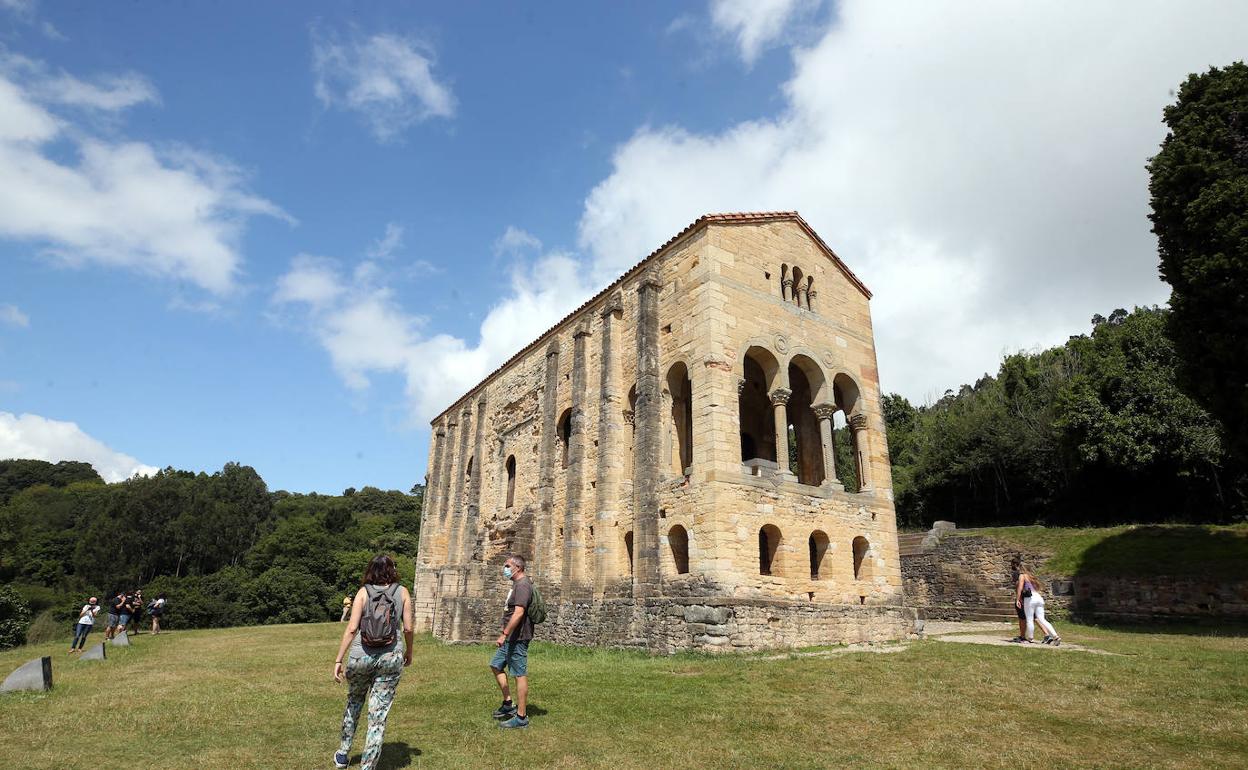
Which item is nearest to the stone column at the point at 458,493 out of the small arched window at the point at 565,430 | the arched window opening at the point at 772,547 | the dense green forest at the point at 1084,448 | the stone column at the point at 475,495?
the stone column at the point at 475,495

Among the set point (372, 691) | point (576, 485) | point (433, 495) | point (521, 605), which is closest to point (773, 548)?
point (576, 485)

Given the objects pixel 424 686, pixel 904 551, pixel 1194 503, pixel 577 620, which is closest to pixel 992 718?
pixel 424 686

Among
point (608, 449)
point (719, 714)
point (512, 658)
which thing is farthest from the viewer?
point (608, 449)

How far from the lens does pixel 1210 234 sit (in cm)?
1444

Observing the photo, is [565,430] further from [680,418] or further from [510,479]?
[680,418]

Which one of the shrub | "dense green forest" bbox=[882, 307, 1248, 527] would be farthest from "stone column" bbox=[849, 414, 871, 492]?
the shrub

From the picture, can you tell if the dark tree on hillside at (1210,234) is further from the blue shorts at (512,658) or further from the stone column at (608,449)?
the blue shorts at (512,658)

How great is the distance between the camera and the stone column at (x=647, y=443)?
52.0 feet

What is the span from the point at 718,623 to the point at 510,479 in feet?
43.3

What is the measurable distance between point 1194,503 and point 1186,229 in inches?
775

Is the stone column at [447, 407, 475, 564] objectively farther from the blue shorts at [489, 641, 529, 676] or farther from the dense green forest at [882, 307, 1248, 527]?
the dense green forest at [882, 307, 1248, 527]

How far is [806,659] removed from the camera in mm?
12242

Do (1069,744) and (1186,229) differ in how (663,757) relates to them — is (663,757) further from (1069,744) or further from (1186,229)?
(1186,229)

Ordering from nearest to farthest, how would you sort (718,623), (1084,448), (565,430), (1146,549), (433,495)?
(718,623), (1146,549), (565,430), (1084,448), (433,495)
